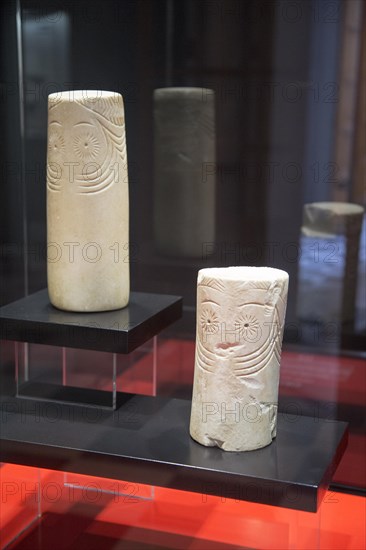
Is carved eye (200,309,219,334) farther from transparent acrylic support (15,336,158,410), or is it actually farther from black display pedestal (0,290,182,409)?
transparent acrylic support (15,336,158,410)

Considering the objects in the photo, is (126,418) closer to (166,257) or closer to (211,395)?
(211,395)

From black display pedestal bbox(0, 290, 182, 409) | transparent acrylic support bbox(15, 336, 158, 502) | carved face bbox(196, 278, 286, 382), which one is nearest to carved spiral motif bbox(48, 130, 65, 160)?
black display pedestal bbox(0, 290, 182, 409)

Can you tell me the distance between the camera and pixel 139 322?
8.57 ft

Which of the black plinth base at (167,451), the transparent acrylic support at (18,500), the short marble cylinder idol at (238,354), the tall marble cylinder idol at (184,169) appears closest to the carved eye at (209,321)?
the short marble cylinder idol at (238,354)

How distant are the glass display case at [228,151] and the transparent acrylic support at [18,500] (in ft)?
0.14

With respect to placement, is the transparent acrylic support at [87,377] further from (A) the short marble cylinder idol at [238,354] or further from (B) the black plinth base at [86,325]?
(A) the short marble cylinder idol at [238,354]

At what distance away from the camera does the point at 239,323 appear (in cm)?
231

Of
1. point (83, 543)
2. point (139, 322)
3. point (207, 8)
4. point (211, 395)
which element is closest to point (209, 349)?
point (211, 395)

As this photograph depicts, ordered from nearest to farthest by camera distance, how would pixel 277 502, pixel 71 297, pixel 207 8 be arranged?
pixel 277 502 < pixel 71 297 < pixel 207 8

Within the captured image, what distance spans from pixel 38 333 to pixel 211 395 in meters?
0.62

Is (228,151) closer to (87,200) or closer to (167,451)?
(87,200)

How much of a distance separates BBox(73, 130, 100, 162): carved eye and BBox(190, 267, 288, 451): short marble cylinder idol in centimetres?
52

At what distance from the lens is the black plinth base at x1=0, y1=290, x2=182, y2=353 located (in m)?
2.55

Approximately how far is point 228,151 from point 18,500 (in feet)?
4.92
